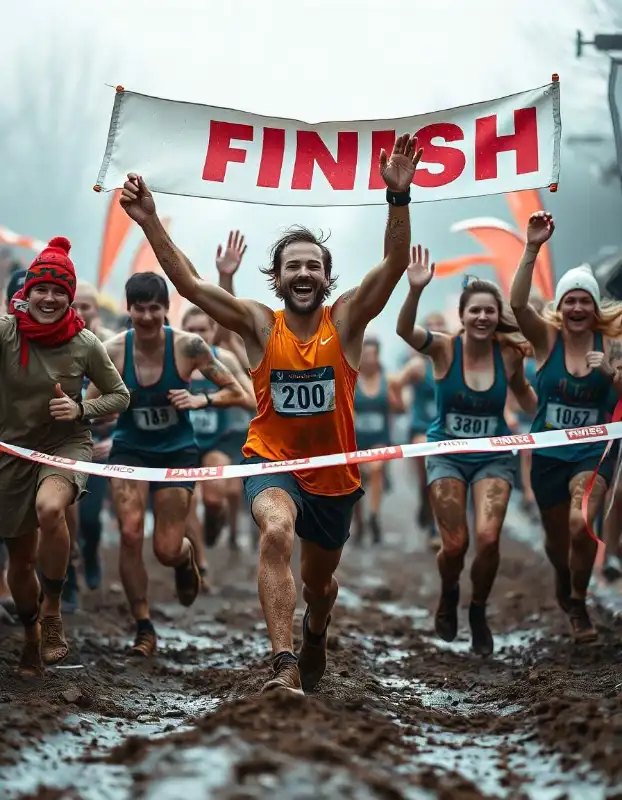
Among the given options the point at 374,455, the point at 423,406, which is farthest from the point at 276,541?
the point at 423,406

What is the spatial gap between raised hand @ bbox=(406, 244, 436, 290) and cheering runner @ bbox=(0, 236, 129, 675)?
2116 mm

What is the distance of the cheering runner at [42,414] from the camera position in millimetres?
6312

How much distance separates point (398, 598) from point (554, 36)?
1144 centimetres

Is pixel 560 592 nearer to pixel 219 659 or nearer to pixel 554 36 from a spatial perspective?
pixel 219 659

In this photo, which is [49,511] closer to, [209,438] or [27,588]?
[27,588]

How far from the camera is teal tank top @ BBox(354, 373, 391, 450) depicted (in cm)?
1488

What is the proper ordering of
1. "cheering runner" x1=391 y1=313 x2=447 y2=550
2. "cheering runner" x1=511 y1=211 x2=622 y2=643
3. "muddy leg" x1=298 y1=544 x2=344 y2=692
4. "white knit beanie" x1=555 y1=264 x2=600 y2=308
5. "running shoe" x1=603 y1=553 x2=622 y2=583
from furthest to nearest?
1. "cheering runner" x1=391 y1=313 x2=447 y2=550
2. "running shoe" x1=603 y1=553 x2=622 y2=583
3. "white knit beanie" x1=555 y1=264 x2=600 y2=308
4. "cheering runner" x1=511 y1=211 x2=622 y2=643
5. "muddy leg" x1=298 y1=544 x2=344 y2=692

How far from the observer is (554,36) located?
19.3 metres

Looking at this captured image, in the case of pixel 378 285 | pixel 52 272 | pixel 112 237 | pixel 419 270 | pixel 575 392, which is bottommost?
pixel 575 392

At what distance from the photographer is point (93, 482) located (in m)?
9.30

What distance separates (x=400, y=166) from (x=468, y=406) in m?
2.59

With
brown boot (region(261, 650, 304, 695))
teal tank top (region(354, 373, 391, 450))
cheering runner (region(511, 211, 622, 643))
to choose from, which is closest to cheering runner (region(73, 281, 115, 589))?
cheering runner (region(511, 211, 622, 643))

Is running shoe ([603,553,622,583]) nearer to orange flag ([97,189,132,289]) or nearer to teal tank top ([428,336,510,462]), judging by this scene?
teal tank top ([428,336,510,462])

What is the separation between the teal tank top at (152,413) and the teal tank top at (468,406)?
168 centimetres
